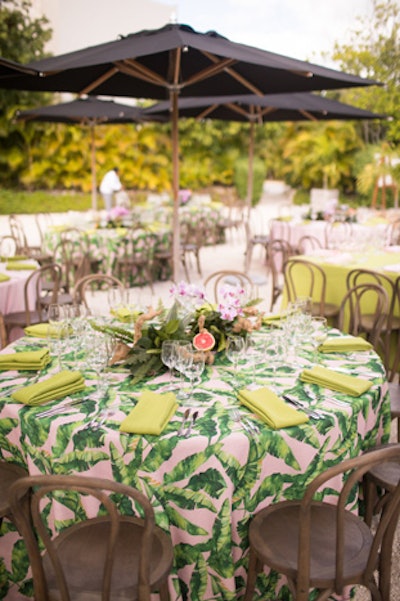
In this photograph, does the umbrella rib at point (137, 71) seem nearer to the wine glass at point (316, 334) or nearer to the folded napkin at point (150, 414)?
the wine glass at point (316, 334)

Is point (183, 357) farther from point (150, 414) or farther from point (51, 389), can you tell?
point (51, 389)

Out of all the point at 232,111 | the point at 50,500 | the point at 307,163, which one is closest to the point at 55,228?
the point at 232,111

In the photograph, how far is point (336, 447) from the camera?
6.88ft

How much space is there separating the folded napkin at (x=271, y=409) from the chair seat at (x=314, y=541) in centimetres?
32

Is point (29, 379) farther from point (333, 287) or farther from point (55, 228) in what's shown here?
point (55, 228)

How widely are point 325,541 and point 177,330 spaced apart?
109 cm

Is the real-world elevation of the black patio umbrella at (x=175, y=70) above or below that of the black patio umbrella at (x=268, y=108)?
below

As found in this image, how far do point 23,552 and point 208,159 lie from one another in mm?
17946

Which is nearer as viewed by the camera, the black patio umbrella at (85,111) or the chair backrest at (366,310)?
the chair backrest at (366,310)

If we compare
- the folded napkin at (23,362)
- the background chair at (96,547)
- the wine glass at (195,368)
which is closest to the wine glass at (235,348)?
the wine glass at (195,368)

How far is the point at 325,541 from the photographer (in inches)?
73.5

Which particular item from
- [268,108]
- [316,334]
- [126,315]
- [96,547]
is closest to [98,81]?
[126,315]

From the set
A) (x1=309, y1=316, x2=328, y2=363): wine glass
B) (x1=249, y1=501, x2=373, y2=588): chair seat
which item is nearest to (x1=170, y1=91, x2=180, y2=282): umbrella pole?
(x1=309, y1=316, x2=328, y2=363): wine glass

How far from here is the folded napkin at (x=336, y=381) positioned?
A: 7.46 feet
